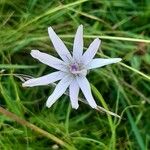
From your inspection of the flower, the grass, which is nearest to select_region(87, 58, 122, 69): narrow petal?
the flower

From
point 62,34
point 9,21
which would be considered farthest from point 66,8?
point 9,21

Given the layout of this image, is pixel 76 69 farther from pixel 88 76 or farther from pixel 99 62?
pixel 88 76

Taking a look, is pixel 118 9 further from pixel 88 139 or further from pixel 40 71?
pixel 88 139

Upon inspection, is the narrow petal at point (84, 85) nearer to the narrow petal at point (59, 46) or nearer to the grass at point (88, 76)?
the narrow petal at point (59, 46)

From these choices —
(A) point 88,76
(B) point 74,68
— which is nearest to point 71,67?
(B) point 74,68

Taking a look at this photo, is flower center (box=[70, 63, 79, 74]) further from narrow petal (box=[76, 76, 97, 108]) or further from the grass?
the grass

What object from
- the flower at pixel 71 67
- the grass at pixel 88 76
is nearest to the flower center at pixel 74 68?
the flower at pixel 71 67
